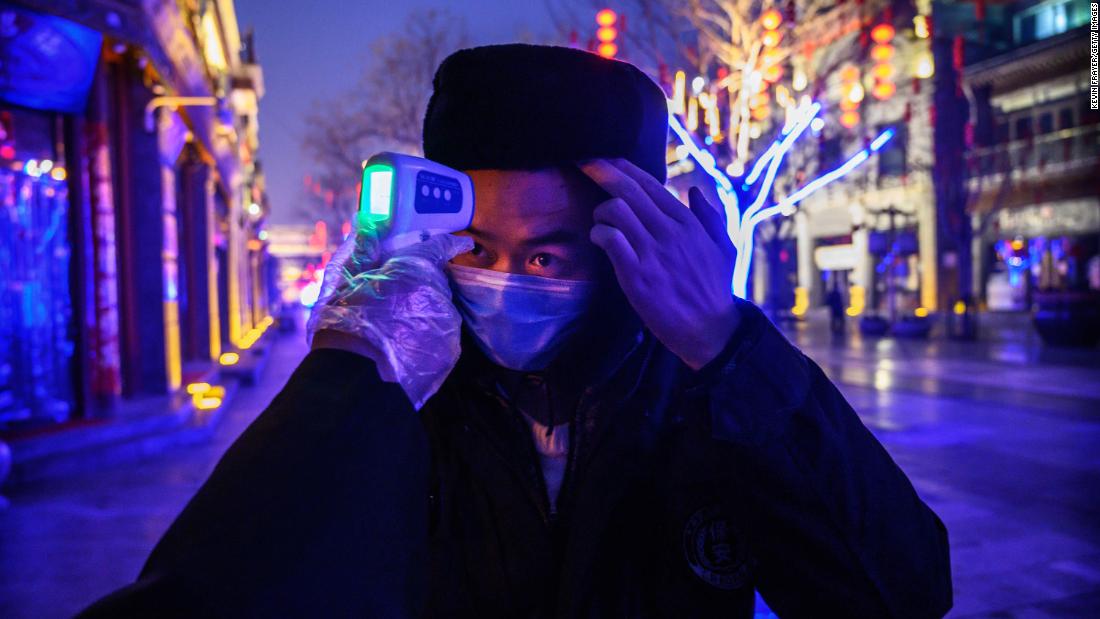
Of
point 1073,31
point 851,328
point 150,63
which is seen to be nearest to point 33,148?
point 150,63

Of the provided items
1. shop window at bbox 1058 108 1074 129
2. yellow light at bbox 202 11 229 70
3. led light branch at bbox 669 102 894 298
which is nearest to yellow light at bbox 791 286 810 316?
shop window at bbox 1058 108 1074 129

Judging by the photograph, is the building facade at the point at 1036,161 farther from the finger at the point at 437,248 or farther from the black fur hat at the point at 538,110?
the finger at the point at 437,248

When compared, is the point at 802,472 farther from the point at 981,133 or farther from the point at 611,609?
the point at 981,133

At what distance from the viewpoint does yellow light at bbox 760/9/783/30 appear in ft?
36.5

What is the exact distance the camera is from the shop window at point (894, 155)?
26847mm

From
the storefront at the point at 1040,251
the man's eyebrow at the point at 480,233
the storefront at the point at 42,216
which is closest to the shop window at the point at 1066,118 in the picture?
the storefront at the point at 1040,251

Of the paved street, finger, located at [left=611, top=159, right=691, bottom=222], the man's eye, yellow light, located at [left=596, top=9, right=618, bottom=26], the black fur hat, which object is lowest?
the paved street

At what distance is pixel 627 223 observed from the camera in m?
1.07

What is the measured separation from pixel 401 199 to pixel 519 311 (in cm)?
36

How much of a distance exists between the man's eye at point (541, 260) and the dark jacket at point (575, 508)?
8.0 inches

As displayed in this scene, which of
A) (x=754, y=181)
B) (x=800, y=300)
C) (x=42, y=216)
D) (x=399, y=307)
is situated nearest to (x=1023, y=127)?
(x=800, y=300)

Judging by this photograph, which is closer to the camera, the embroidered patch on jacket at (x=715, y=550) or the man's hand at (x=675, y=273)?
the man's hand at (x=675, y=273)

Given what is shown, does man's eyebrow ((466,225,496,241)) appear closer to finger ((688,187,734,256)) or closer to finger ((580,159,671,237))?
finger ((580,159,671,237))

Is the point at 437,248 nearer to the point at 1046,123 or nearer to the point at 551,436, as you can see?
the point at 551,436
